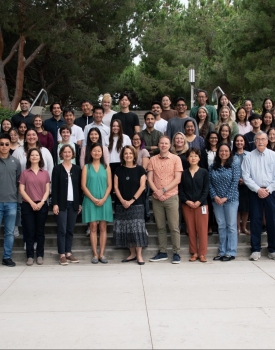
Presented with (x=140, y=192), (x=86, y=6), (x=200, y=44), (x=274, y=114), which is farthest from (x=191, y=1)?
(x=140, y=192)

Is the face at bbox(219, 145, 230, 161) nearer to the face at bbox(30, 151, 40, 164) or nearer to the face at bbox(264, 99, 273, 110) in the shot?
the face at bbox(264, 99, 273, 110)

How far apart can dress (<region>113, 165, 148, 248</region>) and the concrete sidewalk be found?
376mm

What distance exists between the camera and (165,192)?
25.9 feet

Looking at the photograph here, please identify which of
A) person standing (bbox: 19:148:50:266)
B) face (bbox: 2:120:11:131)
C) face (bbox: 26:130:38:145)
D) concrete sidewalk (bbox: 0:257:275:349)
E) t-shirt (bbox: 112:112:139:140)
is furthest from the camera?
t-shirt (bbox: 112:112:139:140)

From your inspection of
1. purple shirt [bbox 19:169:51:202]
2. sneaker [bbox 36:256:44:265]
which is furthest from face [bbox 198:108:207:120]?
sneaker [bbox 36:256:44:265]

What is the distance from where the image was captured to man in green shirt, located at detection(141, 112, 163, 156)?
9220 millimetres

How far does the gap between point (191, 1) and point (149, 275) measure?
33.8 meters

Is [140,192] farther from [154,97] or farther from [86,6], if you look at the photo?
[154,97]

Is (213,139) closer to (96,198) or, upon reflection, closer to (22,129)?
(96,198)

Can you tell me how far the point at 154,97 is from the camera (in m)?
35.3

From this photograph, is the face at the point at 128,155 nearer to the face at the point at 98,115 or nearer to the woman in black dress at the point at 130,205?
the woman in black dress at the point at 130,205

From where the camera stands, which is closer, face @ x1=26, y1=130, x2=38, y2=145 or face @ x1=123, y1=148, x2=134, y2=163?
face @ x1=123, y1=148, x2=134, y2=163

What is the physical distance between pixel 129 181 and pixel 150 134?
1761 mm

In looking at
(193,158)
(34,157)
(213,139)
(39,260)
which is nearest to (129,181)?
(193,158)
